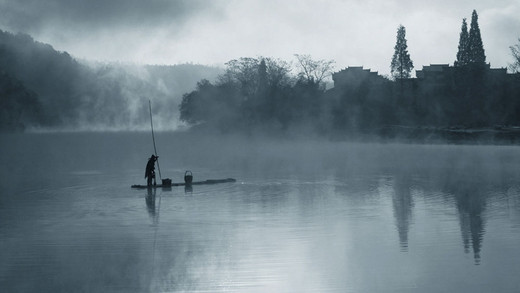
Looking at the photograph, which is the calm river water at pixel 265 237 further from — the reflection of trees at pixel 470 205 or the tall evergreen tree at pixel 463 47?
the tall evergreen tree at pixel 463 47

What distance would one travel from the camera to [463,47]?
3091 inches

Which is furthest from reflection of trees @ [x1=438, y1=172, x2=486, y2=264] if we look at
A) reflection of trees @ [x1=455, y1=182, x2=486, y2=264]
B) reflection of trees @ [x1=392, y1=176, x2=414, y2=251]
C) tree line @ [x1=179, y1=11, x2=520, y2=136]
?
tree line @ [x1=179, y1=11, x2=520, y2=136]

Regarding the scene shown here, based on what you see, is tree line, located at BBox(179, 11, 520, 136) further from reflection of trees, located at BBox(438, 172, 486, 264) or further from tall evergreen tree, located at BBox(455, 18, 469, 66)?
reflection of trees, located at BBox(438, 172, 486, 264)

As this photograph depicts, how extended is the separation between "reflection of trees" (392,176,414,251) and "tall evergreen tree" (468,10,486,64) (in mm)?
50419

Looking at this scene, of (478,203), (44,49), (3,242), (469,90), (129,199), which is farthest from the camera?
(44,49)

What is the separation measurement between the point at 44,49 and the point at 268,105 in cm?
10597

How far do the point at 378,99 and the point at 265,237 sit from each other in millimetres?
71504

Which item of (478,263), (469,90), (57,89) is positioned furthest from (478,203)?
(57,89)

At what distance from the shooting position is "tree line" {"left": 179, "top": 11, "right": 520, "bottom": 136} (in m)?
76.6

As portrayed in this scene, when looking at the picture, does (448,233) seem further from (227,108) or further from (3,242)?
(227,108)

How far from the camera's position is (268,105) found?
101 meters

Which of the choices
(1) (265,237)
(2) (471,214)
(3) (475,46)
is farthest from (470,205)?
(3) (475,46)

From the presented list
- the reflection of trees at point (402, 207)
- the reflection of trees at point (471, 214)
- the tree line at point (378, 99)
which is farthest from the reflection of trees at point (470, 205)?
the tree line at point (378, 99)

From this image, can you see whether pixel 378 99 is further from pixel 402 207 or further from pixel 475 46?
pixel 402 207
